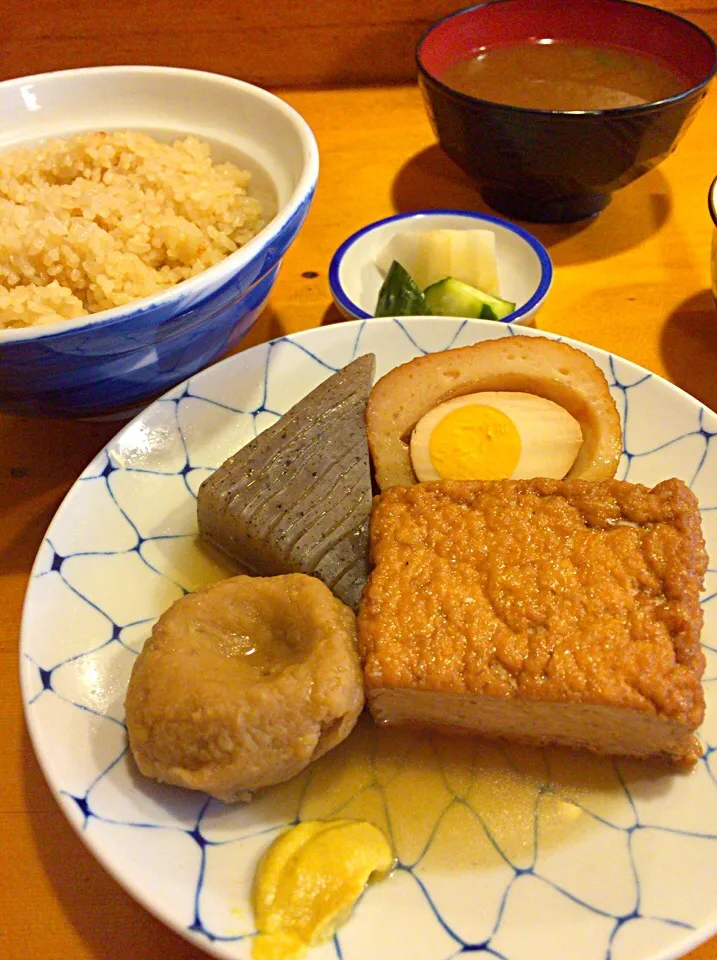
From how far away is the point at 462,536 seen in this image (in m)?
1.84

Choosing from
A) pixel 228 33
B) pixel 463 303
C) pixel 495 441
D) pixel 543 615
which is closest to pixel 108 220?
pixel 463 303

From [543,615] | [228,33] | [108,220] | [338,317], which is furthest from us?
[228,33]

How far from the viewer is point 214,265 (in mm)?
2135

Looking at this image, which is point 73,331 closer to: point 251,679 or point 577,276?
point 251,679

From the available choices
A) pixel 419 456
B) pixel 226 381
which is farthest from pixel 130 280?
pixel 419 456

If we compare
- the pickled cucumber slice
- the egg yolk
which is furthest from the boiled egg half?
the pickled cucumber slice

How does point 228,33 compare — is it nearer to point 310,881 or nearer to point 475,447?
point 475,447

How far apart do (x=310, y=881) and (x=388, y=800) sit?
0.30m

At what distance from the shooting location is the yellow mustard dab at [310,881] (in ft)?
4.55

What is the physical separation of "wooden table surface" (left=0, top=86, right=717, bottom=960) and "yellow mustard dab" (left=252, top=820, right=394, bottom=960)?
240 mm

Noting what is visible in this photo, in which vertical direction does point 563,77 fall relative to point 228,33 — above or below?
below

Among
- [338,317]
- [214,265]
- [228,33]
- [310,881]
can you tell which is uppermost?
[228,33]

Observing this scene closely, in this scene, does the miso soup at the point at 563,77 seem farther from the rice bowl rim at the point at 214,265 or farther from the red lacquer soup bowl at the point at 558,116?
the rice bowl rim at the point at 214,265

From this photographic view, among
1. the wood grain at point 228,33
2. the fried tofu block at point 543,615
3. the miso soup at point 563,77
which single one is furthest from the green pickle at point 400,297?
the wood grain at point 228,33
